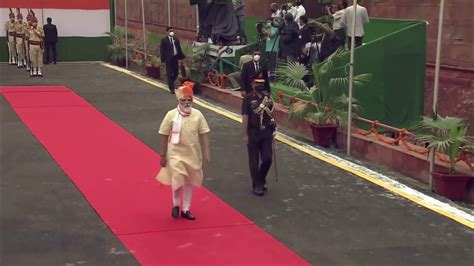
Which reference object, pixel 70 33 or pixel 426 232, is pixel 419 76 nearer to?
pixel 426 232

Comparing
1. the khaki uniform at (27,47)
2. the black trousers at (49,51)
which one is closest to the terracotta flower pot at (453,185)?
the khaki uniform at (27,47)

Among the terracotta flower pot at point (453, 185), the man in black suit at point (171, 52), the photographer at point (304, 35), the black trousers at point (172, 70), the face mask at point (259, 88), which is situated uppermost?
the photographer at point (304, 35)

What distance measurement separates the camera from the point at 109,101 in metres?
17.5

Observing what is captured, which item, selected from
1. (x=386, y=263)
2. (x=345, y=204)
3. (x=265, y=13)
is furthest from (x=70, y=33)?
(x=386, y=263)

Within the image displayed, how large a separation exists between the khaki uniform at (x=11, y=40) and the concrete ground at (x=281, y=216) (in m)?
14.3

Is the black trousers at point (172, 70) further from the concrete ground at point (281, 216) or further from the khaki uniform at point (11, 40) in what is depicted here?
the khaki uniform at point (11, 40)

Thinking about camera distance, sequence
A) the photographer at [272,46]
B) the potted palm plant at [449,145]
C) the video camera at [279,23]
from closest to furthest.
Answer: the potted palm plant at [449,145] → the video camera at [279,23] → the photographer at [272,46]

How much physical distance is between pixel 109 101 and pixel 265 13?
7.84m

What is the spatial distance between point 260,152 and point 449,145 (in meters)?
2.53

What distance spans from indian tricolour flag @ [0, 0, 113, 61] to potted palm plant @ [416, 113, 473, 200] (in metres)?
21.1

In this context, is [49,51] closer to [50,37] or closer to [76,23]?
[50,37]

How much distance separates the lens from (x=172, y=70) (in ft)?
61.3

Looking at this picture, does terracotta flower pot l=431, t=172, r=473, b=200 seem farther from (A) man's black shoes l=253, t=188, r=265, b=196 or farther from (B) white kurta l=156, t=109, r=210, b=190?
(B) white kurta l=156, t=109, r=210, b=190

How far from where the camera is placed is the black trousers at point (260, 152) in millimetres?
9008
